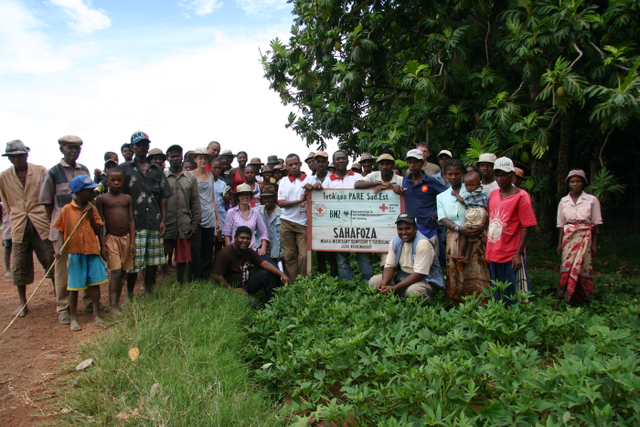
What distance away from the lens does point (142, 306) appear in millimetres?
4816

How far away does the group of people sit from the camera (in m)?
Result: 4.99

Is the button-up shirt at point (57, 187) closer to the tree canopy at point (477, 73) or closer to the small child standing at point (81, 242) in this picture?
the small child standing at point (81, 242)

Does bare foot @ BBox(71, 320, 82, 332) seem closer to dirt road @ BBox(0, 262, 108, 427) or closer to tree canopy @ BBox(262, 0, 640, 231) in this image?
dirt road @ BBox(0, 262, 108, 427)

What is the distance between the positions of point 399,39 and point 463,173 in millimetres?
5702

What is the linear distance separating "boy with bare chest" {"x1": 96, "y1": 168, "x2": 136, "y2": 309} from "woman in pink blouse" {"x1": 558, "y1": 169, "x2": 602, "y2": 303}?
5850 millimetres

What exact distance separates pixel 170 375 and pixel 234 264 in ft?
9.08

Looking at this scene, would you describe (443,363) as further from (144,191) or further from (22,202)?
(22,202)

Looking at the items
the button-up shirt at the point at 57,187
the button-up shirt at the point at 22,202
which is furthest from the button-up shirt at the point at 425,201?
the button-up shirt at the point at 22,202

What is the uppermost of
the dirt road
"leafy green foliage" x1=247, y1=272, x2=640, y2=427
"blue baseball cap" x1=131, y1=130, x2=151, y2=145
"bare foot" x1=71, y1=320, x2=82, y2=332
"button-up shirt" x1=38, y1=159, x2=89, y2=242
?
"blue baseball cap" x1=131, y1=130, x2=151, y2=145

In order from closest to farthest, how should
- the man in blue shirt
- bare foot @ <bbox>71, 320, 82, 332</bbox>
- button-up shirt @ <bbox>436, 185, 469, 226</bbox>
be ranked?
1. bare foot @ <bbox>71, 320, 82, 332</bbox>
2. button-up shirt @ <bbox>436, 185, 469, 226</bbox>
3. the man in blue shirt

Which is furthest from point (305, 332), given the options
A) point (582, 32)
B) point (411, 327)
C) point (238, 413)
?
point (582, 32)

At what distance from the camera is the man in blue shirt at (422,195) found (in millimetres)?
5559

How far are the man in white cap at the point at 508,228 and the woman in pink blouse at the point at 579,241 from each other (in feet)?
4.25

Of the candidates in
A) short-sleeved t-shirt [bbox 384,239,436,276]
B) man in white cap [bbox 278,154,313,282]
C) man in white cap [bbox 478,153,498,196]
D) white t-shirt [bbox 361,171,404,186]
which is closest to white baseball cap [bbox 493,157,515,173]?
man in white cap [bbox 478,153,498,196]
